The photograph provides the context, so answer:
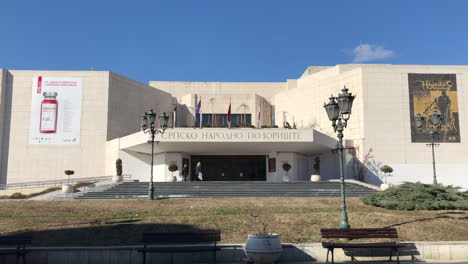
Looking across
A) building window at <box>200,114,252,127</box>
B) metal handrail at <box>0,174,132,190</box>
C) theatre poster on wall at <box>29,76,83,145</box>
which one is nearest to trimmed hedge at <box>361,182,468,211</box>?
metal handrail at <box>0,174,132,190</box>

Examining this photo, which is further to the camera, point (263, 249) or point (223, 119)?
point (223, 119)

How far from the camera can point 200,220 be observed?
14258 millimetres

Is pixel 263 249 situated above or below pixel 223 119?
below

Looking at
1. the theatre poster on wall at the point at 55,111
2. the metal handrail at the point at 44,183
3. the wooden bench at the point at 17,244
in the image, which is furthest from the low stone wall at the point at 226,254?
the theatre poster on wall at the point at 55,111

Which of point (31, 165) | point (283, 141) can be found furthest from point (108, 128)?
point (283, 141)

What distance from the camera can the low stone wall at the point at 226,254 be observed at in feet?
35.8

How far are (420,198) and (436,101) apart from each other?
71.0 feet

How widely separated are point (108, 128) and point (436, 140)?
2847 centimetres

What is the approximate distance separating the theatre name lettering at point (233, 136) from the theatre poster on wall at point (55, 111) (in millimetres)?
11340

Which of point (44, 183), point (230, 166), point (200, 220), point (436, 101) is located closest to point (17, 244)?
point (200, 220)

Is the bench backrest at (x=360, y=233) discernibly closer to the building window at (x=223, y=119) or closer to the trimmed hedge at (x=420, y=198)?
the trimmed hedge at (x=420, y=198)

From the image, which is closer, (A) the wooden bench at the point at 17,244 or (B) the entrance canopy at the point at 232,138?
(A) the wooden bench at the point at 17,244

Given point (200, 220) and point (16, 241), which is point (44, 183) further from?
point (16, 241)

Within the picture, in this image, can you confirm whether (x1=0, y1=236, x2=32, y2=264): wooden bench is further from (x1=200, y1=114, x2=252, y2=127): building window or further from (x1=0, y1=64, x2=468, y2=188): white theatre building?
(x1=200, y1=114, x2=252, y2=127): building window
